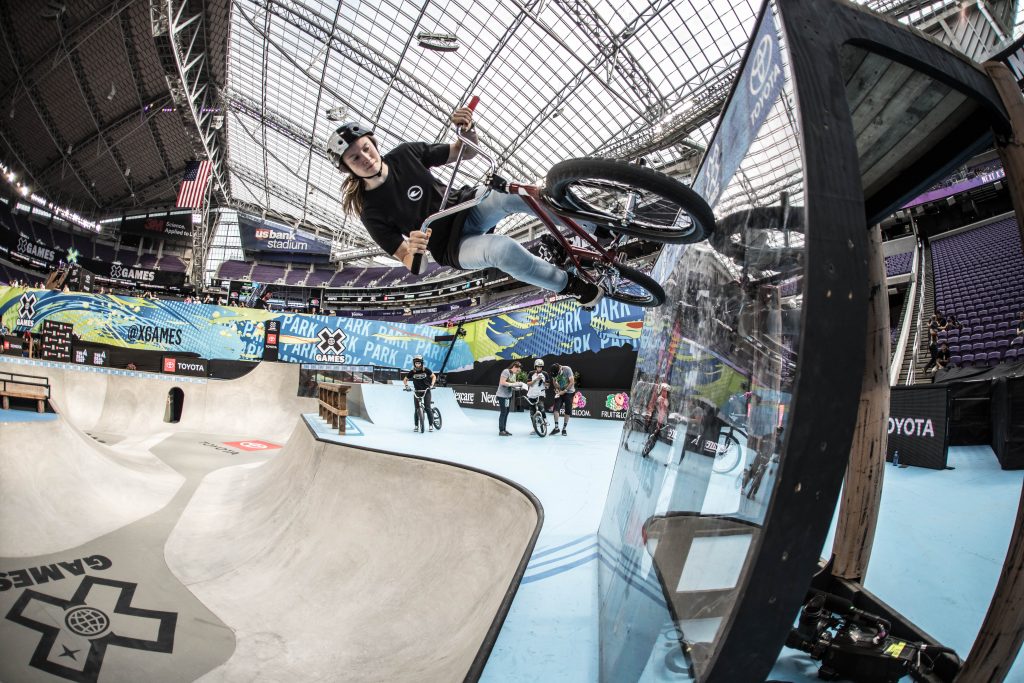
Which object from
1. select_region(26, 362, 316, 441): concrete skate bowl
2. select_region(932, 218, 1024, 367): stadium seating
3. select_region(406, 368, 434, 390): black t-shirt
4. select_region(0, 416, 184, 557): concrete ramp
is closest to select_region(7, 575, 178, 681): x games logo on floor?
select_region(0, 416, 184, 557): concrete ramp

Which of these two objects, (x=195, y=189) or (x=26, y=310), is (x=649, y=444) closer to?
(x=26, y=310)

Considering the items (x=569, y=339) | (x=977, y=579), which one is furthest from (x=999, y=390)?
(x=569, y=339)

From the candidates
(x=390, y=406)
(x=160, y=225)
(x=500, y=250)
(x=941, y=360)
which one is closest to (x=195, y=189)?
(x=390, y=406)

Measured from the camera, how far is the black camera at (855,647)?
4.73ft

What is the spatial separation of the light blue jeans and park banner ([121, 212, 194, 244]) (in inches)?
2109

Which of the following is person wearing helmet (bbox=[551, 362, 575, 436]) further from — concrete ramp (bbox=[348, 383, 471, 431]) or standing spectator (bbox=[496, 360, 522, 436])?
concrete ramp (bbox=[348, 383, 471, 431])

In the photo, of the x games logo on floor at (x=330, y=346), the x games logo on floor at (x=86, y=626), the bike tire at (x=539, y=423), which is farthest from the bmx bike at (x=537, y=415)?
the x games logo on floor at (x=330, y=346)

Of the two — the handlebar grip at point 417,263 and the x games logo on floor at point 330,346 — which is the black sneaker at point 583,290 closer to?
the handlebar grip at point 417,263

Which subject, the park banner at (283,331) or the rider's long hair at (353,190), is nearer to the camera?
the rider's long hair at (353,190)

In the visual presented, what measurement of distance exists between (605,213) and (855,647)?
6.62 feet

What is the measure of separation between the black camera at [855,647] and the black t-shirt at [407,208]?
2559mm

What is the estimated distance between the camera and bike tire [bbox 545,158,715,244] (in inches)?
65.1

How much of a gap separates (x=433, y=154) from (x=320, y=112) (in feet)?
101

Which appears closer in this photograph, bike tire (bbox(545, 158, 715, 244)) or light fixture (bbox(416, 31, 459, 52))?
bike tire (bbox(545, 158, 715, 244))
